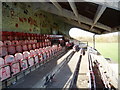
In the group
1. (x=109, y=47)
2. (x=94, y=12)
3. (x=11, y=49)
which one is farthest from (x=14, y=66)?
(x=94, y=12)

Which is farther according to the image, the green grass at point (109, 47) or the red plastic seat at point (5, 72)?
the red plastic seat at point (5, 72)

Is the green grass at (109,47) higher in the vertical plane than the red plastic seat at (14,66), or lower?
higher

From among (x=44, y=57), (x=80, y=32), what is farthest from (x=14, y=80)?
(x=80, y=32)

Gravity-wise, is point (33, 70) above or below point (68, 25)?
below

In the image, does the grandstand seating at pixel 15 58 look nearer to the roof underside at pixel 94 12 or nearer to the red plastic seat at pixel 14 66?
the red plastic seat at pixel 14 66

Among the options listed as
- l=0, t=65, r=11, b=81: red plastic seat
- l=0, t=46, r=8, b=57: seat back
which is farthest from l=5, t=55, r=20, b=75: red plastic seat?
l=0, t=46, r=8, b=57: seat back

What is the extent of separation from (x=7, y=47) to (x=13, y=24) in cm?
283

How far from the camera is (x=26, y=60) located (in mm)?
4289

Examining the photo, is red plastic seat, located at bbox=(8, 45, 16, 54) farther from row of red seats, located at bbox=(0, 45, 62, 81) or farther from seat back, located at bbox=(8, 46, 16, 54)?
row of red seats, located at bbox=(0, 45, 62, 81)

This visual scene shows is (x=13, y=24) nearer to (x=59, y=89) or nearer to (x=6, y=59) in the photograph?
(x=6, y=59)

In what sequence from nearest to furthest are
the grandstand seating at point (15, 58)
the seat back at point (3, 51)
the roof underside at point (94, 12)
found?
the grandstand seating at point (15, 58), the seat back at point (3, 51), the roof underside at point (94, 12)

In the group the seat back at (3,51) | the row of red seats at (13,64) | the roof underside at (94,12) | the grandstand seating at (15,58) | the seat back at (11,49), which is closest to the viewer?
the row of red seats at (13,64)

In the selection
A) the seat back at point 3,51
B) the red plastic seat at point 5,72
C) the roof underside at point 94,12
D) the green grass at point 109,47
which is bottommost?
the red plastic seat at point 5,72

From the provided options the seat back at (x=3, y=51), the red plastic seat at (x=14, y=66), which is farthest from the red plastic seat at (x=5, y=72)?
the seat back at (x=3, y=51)
